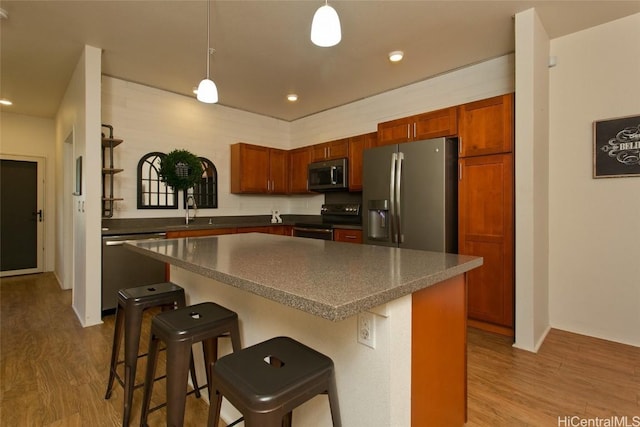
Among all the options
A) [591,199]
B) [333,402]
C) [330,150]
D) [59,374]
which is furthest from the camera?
[330,150]

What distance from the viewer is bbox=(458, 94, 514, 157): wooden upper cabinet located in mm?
2734

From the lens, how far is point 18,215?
5312 millimetres

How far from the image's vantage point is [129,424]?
168 centimetres

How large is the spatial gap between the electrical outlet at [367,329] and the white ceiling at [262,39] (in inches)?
91.8

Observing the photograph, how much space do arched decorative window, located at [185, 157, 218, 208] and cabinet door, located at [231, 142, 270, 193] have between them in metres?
0.28

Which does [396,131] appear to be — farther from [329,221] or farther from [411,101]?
[329,221]

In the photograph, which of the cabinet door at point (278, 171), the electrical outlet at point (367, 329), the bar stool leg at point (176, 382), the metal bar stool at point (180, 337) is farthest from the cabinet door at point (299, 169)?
the electrical outlet at point (367, 329)

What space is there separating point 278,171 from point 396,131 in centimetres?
224

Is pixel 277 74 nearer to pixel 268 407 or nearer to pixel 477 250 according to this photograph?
pixel 477 250

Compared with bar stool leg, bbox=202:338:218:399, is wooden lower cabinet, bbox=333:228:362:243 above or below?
above

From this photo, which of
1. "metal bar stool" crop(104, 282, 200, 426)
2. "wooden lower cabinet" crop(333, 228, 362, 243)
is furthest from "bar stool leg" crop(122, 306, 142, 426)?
"wooden lower cabinet" crop(333, 228, 362, 243)

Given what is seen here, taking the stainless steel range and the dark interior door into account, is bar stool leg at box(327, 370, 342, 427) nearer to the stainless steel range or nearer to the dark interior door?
the stainless steel range

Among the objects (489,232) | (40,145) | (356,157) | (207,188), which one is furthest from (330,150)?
(40,145)

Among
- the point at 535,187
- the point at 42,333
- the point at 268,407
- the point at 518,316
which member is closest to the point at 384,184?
the point at 535,187
